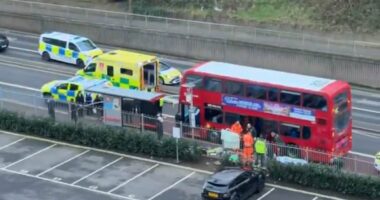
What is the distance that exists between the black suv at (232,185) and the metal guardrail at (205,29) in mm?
18632

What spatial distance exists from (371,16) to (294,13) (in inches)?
185

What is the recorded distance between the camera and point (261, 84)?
39.4 meters

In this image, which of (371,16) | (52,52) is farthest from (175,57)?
(371,16)

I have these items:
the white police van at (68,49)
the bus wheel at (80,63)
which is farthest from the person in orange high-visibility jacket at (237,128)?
the bus wheel at (80,63)

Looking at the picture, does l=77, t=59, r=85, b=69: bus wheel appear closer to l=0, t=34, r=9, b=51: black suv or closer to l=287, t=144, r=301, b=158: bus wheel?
l=0, t=34, r=9, b=51: black suv

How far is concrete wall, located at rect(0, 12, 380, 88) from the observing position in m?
51.4

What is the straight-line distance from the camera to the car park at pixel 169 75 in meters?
50.0

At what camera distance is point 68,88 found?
150 feet

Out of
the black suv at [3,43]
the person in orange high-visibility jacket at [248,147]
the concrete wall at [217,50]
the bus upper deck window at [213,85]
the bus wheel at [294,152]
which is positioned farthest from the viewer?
the black suv at [3,43]

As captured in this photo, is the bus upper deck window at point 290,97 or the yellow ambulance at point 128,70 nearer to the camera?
the bus upper deck window at point 290,97

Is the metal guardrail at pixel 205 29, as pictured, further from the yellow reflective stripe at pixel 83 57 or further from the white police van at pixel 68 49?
the yellow reflective stripe at pixel 83 57

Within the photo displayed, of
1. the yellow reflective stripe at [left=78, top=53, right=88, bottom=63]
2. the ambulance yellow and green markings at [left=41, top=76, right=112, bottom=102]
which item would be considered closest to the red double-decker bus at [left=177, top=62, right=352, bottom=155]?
the ambulance yellow and green markings at [left=41, top=76, right=112, bottom=102]

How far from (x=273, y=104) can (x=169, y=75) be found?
11935 millimetres

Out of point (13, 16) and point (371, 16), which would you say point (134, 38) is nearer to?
point (13, 16)
